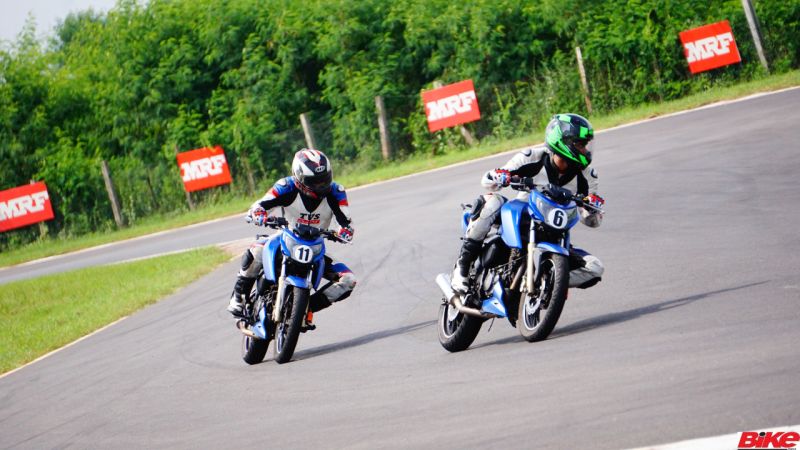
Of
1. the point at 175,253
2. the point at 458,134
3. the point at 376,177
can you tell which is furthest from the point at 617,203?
the point at 458,134

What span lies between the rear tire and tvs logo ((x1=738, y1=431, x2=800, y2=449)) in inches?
157

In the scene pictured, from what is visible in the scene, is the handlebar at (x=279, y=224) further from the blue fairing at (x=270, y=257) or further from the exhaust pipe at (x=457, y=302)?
the exhaust pipe at (x=457, y=302)

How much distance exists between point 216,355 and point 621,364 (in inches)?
208

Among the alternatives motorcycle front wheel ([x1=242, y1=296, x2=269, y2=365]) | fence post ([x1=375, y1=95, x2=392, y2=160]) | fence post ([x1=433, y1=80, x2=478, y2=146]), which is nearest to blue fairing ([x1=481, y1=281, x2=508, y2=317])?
motorcycle front wheel ([x1=242, y1=296, x2=269, y2=365])

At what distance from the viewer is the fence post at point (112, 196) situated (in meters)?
34.7

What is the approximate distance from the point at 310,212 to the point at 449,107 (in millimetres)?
21103

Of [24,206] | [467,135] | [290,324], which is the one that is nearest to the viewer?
[290,324]

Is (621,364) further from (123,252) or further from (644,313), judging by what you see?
(123,252)

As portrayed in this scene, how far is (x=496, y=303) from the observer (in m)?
8.81

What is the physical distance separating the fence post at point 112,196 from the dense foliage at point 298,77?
13.9 inches

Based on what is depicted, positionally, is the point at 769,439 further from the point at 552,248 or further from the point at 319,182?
the point at 319,182

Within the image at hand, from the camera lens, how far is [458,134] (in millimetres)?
31641

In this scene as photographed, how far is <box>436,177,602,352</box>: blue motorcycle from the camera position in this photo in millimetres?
8367

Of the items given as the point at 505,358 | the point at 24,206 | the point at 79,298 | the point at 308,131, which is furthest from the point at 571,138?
the point at 24,206
